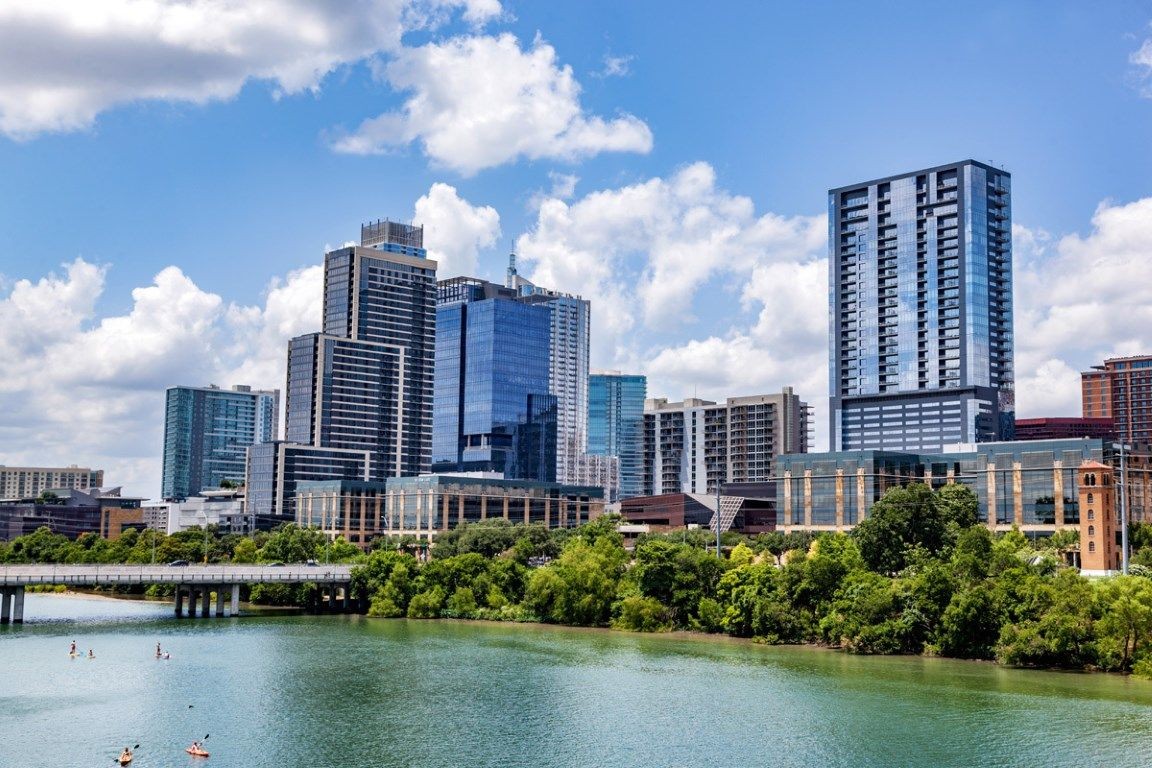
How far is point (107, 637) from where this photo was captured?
401 ft

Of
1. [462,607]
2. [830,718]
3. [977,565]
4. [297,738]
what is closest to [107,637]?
[462,607]

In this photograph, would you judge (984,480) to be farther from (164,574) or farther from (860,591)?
(164,574)

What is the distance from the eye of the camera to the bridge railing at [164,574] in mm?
137250

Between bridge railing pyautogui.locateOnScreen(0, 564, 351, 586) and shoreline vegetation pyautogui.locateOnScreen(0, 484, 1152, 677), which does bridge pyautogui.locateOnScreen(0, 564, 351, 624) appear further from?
shoreline vegetation pyautogui.locateOnScreen(0, 484, 1152, 677)

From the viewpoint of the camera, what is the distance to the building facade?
6476 inches

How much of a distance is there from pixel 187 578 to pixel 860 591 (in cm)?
8494

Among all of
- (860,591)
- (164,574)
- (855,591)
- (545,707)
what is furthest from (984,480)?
(164,574)

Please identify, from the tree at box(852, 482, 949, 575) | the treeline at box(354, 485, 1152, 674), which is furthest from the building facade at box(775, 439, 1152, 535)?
the tree at box(852, 482, 949, 575)

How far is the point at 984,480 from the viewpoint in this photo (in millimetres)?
174875

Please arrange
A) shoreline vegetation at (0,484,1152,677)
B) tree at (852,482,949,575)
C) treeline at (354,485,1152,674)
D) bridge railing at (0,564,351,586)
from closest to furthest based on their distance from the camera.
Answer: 1. treeline at (354,485,1152,674)
2. shoreline vegetation at (0,484,1152,677)
3. tree at (852,482,949,575)
4. bridge railing at (0,564,351,586)

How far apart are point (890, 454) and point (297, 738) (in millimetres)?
125045

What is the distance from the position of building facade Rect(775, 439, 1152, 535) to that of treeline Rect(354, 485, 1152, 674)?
10.8 metres

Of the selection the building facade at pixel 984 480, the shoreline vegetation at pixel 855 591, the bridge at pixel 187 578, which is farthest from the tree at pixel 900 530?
the bridge at pixel 187 578

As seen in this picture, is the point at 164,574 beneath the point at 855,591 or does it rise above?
beneath
